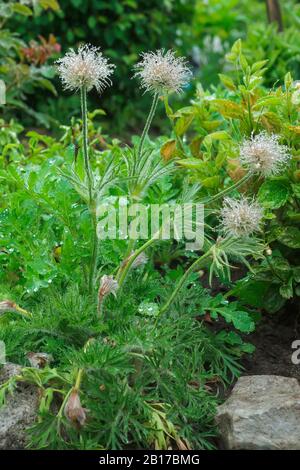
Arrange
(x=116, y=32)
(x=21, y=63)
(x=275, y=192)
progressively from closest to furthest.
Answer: (x=275, y=192)
(x=21, y=63)
(x=116, y=32)

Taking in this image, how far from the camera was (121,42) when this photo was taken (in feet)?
21.1

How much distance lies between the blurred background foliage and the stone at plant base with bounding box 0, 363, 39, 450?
257cm

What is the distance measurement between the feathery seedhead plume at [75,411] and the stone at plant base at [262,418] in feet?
1.72

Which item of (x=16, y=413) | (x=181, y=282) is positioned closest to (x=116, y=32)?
(x=181, y=282)

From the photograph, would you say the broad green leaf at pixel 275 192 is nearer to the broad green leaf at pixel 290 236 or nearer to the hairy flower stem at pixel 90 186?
the broad green leaf at pixel 290 236

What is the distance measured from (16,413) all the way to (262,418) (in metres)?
0.83

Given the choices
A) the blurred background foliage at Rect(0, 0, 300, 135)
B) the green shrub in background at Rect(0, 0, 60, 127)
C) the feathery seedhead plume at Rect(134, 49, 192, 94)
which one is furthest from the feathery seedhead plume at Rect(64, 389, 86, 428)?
the blurred background foliage at Rect(0, 0, 300, 135)

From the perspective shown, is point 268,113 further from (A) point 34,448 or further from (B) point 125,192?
(A) point 34,448

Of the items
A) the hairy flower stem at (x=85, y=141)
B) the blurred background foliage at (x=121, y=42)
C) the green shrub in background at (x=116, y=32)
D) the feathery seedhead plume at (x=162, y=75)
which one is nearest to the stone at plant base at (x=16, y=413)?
the hairy flower stem at (x=85, y=141)

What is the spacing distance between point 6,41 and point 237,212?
274 cm

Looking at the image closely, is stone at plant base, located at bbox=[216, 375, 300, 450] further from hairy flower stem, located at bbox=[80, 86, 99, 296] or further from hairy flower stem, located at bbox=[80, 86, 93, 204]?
hairy flower stem, located at bbox=[80, 86, 93, 204]

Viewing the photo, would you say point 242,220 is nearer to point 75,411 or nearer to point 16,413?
point 75,411
